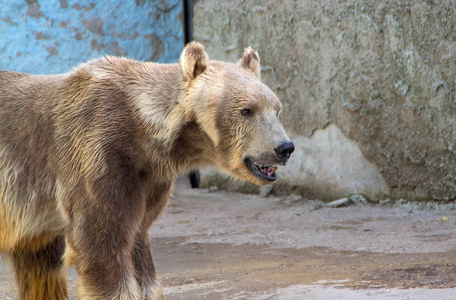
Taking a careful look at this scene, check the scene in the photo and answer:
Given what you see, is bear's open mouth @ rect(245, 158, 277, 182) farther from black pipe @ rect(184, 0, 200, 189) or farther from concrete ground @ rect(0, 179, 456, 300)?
black pipe @ rect(184, 0, 200, 189)

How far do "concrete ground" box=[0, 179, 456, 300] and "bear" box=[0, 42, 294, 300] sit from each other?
90cm

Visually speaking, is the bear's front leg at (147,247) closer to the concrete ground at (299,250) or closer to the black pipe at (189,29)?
the concrete ground at (299,250)

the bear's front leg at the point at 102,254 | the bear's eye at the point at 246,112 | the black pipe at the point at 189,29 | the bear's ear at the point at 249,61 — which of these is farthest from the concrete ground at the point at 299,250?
the bear's ear at the point at 249,61

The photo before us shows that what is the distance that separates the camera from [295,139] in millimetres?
7082

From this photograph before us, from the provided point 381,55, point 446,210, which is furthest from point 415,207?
point 381,55

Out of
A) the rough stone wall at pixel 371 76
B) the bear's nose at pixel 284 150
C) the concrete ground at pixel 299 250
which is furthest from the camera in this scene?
the rough stone wall at pixel 371 76

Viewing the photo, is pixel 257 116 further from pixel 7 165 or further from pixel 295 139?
pixel 295 139

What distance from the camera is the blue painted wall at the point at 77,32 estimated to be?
289 inches

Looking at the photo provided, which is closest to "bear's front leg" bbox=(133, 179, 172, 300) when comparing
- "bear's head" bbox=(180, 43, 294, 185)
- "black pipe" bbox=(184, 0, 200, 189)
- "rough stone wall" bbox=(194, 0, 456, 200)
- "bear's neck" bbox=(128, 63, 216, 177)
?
"bear's neck" bbox=(128, 63, 216, 177)

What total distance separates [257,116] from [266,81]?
160 inches

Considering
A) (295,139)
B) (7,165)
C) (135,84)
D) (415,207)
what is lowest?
(415,207)

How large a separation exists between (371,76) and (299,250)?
2128mm

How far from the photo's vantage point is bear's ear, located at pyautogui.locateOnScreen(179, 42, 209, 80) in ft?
11.1

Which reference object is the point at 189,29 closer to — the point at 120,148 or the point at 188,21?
the point at 188,21
